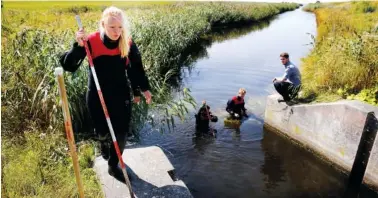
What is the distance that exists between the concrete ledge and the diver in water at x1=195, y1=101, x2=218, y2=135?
3602mm

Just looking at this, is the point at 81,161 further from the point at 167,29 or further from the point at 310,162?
the point at 167,29

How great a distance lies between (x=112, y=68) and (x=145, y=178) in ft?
4.96

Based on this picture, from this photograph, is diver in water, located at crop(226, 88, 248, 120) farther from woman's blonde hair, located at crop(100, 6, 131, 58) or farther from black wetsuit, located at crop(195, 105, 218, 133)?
woman's blonde hair, located at crop(100, 6, 131, 58)

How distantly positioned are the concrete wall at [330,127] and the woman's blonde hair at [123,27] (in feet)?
15.9

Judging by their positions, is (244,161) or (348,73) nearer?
(244,161)

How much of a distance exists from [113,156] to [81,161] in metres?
1.20

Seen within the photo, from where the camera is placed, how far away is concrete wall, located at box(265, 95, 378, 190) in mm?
6207

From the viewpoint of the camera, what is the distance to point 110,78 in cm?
360

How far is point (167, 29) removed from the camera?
1355cm

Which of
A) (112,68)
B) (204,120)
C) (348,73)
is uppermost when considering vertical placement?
(112,68)

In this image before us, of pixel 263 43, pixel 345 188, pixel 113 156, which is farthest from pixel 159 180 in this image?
pixel 263 43

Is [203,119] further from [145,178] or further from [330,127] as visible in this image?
[145,178]

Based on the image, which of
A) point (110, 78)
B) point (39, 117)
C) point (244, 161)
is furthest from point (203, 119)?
point (110, 78)

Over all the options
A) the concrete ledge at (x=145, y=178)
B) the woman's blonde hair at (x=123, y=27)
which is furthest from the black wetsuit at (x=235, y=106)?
the woman's blonde hair at (x=123, y=27)
